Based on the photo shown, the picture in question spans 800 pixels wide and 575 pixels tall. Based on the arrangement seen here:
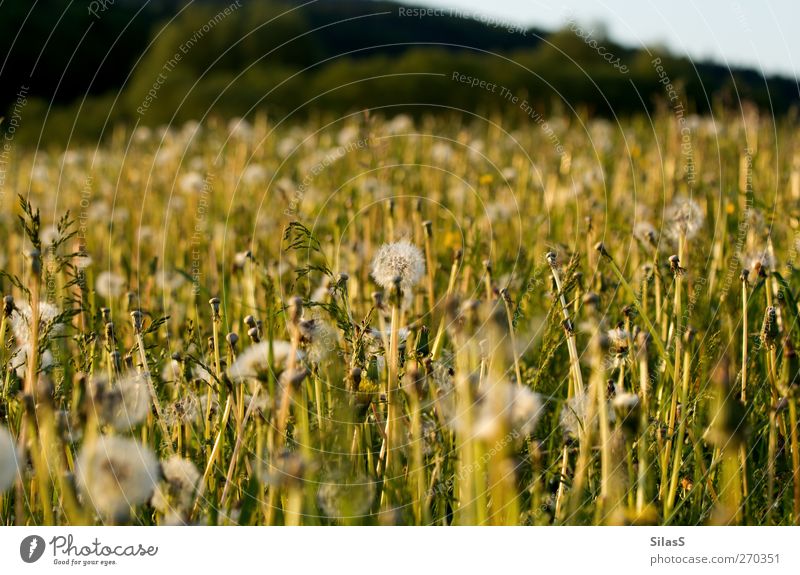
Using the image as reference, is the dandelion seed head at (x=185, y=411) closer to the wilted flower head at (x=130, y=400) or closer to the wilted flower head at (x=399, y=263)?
the wilted flower head at (x=130, y=400)

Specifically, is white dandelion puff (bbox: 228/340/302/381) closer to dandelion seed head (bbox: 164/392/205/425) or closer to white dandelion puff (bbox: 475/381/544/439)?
dandelion seed head (bbox: 164/392/205/425)

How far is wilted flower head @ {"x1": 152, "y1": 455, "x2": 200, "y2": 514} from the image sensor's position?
83 centimetres

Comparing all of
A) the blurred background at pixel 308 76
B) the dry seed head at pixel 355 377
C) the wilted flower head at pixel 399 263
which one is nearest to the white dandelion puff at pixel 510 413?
the dry seed head at pixel 355 377

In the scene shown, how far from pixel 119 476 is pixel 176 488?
0.31ft

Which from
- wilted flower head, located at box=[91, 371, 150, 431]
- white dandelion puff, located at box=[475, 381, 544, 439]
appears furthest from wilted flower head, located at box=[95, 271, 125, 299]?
white dandelion puff, located at box=[475, 381, 544, 439]

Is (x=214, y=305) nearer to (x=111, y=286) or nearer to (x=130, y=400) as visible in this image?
(x=130, y=400)

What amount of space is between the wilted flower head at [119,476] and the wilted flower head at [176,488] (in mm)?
45

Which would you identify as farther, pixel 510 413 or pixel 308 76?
pixel 308 76

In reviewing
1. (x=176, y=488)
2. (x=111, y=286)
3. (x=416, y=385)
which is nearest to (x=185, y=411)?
(x=176, y=488)

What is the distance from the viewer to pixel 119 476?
29.7 inches

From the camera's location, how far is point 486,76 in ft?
23.5

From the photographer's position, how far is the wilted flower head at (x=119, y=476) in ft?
2.46

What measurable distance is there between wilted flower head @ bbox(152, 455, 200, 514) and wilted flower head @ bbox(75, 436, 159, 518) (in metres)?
0.04

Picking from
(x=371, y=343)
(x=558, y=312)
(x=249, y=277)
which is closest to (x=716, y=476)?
(x=558, y=312)
